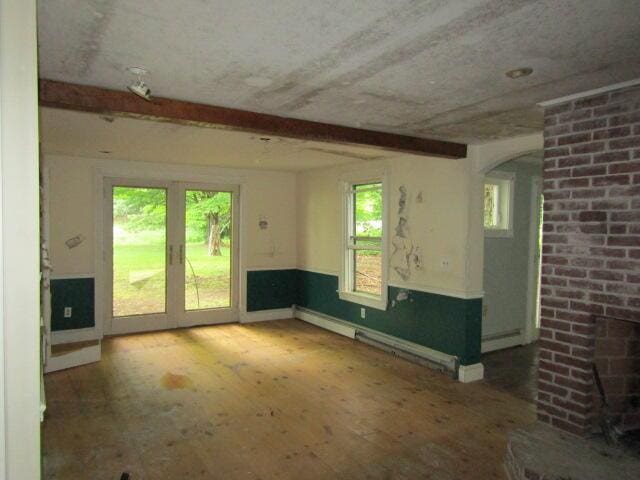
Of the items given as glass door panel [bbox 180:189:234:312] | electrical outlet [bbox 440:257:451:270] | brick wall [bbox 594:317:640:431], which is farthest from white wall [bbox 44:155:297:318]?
brick wall [bbox 594:317:640:431]

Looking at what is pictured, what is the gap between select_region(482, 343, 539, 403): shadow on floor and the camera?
4004 millimetres

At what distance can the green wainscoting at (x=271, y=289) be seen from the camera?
21.4 ft

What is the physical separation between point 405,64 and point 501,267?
3682 mm

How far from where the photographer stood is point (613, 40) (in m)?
1.90

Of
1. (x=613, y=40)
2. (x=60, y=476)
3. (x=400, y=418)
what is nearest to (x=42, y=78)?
(x=60, y=476)

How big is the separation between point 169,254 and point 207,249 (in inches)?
20.9

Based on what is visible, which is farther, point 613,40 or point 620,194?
point 620,194

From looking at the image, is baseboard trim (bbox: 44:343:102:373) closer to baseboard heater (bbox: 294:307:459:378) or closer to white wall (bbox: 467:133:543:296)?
baseboard heater (bbox: 294:307:459:378)

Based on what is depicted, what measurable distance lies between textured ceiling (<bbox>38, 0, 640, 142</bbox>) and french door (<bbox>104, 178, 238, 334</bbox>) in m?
3.34

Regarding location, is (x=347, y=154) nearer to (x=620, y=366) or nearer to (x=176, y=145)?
(x=176, y=145)

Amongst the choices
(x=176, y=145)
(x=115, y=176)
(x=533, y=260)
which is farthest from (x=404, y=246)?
(x=115, y=176)

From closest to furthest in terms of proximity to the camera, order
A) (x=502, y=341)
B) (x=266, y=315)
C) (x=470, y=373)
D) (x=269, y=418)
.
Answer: (x=269, y=418) → (x=470, y=373) → (x=502, y=341) → (x=266, y=315)

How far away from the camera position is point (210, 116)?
2889mm

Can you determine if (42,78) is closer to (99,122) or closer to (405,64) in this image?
(99,122)
